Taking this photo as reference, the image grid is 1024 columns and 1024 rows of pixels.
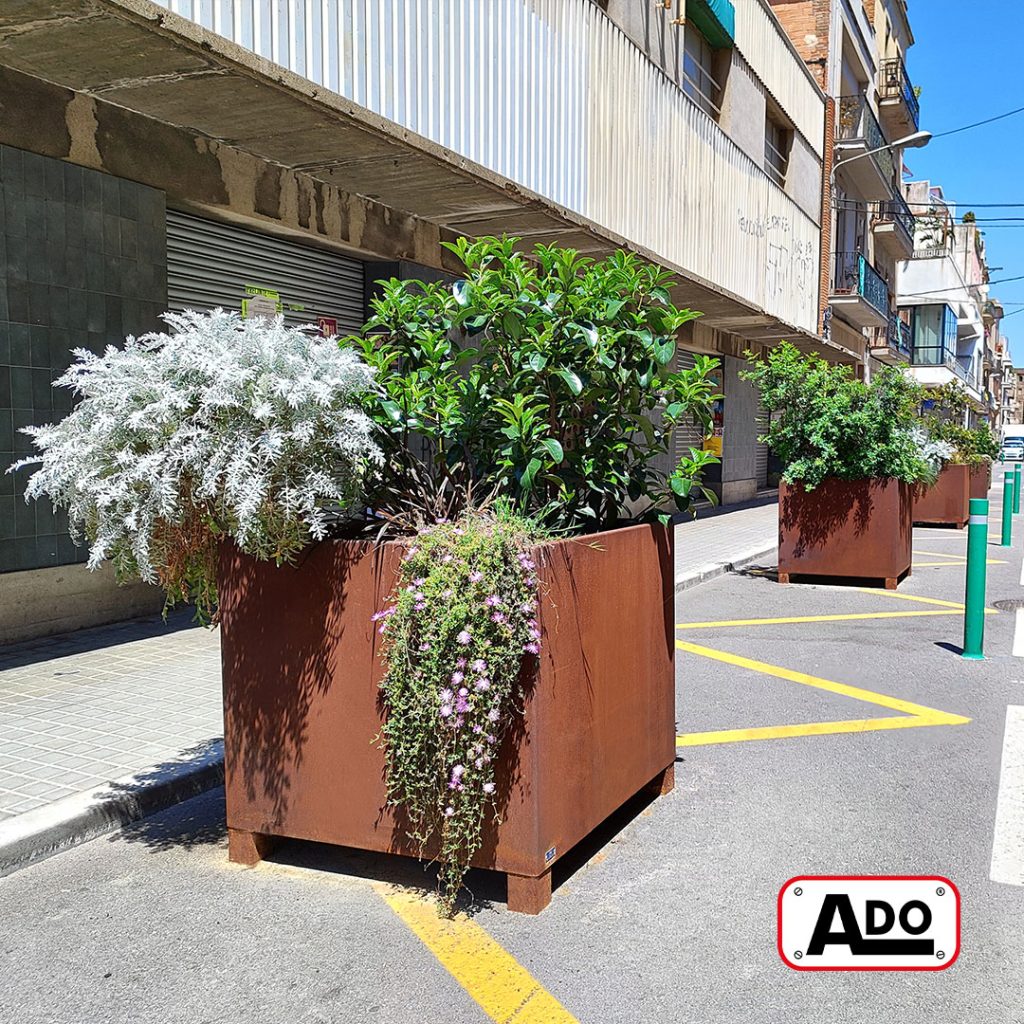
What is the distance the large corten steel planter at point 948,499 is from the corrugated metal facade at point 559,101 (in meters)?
5.06

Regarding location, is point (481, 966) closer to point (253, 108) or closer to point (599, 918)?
point (599, 918)

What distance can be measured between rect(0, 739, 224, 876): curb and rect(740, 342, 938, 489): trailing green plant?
807 cm

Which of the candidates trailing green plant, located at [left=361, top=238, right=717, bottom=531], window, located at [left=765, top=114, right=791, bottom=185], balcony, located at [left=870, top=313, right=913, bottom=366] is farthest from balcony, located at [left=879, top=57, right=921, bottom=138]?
trailing green plant, located at [left=361, top=238, right=717, bottom=531]

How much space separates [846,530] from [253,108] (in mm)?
7430

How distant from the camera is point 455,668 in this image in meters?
3.40

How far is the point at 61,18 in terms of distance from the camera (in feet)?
19.5

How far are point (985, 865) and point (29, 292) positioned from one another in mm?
6926

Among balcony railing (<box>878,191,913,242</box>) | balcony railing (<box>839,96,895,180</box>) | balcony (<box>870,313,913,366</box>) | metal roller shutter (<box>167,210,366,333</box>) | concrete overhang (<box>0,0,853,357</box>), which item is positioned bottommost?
metal roller shutter (<box>167,210,366,333</box>)

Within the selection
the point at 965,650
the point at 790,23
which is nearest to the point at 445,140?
the point at 965,650

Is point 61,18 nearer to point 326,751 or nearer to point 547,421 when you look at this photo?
point 547,421

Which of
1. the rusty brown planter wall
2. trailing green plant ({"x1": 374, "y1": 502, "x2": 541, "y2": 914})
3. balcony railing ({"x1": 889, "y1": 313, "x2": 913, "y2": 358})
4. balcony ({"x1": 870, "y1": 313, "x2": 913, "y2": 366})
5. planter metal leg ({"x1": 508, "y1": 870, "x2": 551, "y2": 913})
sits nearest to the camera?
trailing green plant ({"x1": 374, "y1": 502, "x2": 541, "y2": 914})

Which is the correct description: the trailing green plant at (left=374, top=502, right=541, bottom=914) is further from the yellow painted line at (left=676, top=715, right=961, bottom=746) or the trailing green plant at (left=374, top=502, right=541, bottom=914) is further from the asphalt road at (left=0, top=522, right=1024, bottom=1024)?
the yellow painted line at (left=676, top=715, right=961, bottom=746)

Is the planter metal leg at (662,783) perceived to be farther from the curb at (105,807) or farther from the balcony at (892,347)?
the balcony at (892,347)

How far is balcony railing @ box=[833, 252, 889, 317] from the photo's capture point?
30109 mm
